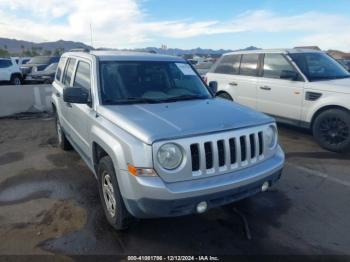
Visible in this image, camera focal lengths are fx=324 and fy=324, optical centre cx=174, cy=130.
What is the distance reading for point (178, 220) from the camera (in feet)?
12.3

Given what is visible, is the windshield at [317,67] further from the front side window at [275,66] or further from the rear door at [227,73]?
the rear door at [227,73]

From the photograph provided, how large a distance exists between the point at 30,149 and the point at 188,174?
488cm

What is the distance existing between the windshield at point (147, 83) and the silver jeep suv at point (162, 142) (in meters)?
0.01

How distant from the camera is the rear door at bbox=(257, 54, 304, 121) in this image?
662 centimetres

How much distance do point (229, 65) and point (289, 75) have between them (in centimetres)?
203

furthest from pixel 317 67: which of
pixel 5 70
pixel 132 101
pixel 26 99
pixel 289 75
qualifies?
pixel 5 70

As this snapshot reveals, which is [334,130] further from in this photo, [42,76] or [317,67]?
[42,76]

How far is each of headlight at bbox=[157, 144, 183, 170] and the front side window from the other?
4.71 meters

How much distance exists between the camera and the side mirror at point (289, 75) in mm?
6574

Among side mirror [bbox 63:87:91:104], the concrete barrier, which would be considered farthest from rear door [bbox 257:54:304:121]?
the concrete barrier

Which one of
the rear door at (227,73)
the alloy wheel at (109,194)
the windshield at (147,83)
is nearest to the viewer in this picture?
the alloy wheel at (109,194)

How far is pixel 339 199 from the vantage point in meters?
4.27

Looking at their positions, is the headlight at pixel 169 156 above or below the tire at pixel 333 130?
above

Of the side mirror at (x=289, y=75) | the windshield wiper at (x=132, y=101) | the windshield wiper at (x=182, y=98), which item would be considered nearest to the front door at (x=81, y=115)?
the windshield wiper at (x=132, y=101)
